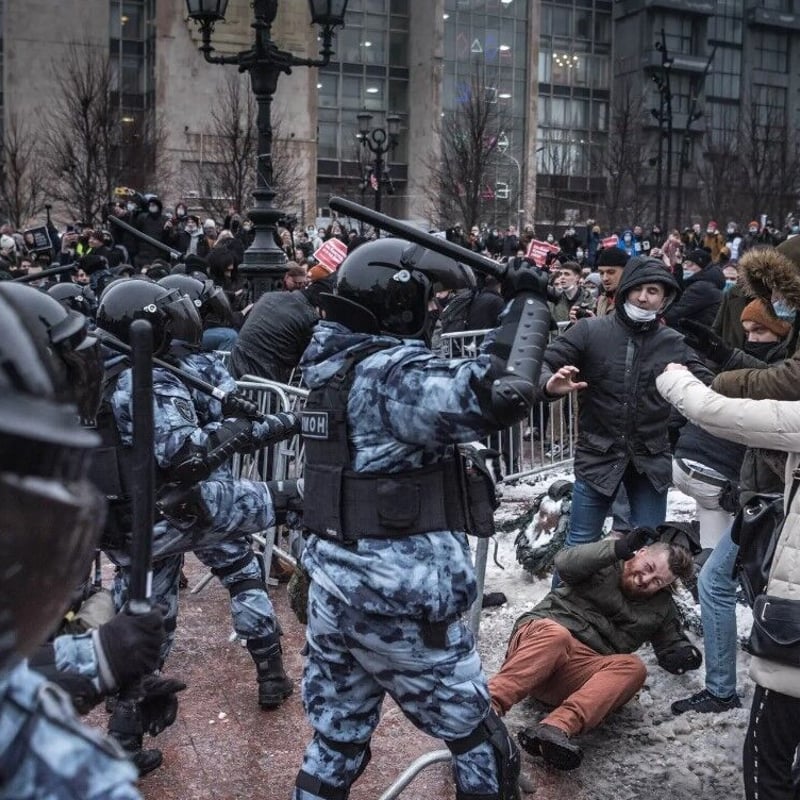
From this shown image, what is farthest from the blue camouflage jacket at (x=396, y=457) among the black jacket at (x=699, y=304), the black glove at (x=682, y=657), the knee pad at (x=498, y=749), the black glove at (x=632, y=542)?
the black jacket at (x=699, y=304)

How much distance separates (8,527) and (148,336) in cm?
61

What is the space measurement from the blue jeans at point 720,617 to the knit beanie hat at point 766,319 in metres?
0.95

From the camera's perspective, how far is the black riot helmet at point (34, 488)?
1223 mm

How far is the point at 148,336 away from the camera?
181cm

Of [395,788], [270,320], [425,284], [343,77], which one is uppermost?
[343,77]

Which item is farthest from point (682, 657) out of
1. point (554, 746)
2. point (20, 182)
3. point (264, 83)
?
point (20, 182)

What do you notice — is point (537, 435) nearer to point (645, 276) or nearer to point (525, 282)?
point (645, 276)

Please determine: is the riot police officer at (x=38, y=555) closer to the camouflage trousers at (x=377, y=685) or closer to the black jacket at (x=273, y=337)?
the camouflage trousers at (x=377, y=685)

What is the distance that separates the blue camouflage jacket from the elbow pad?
0.10 meters

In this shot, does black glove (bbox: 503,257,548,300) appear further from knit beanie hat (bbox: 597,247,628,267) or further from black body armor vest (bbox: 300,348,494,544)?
knit beanie hat (bbox: 597,247,628,267)

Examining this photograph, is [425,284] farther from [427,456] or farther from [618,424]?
[618,424]

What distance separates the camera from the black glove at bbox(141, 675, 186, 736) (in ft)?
9.75

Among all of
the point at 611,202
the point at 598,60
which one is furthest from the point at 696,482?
the point at 598,60

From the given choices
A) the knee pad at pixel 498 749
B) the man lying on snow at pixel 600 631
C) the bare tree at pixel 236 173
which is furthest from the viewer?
the bare tree at pixel 236 173
